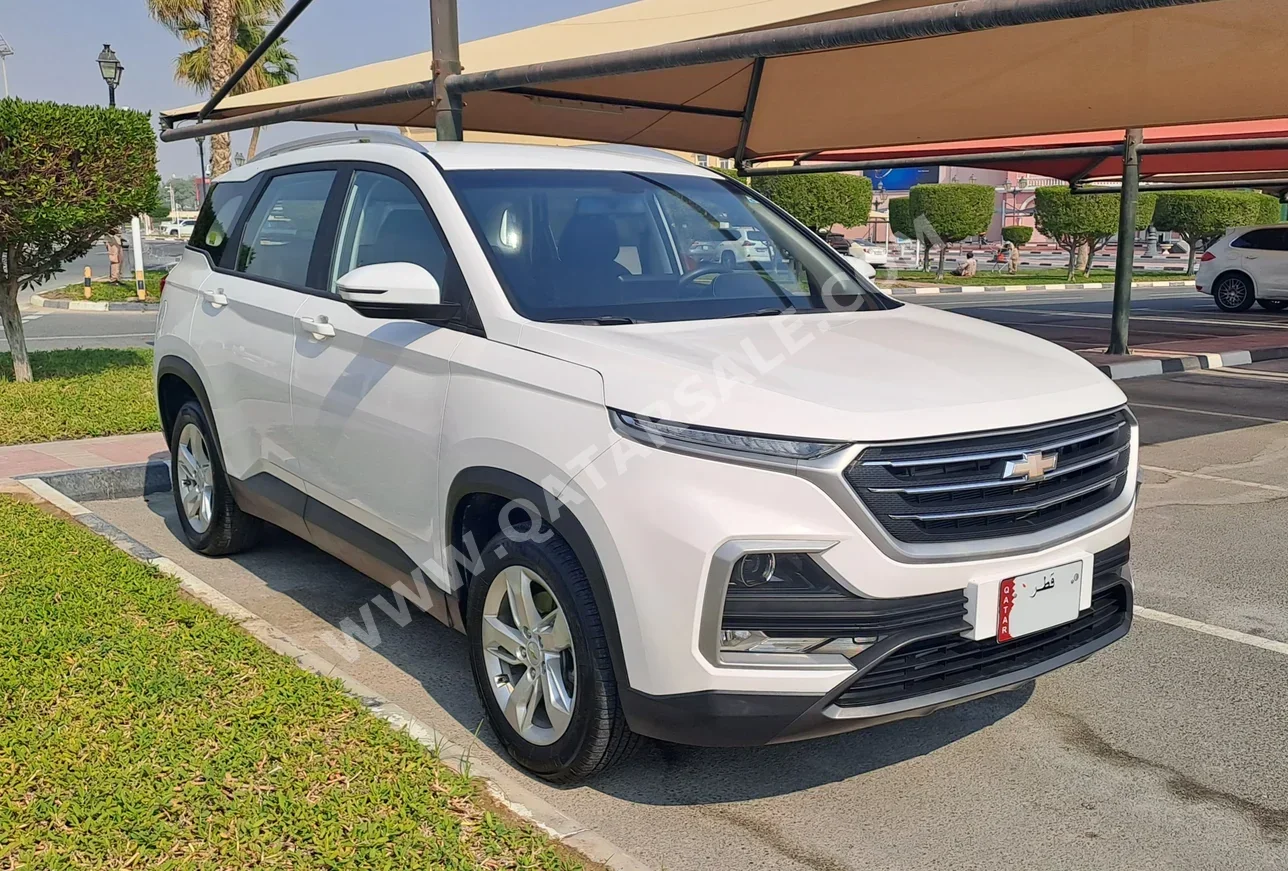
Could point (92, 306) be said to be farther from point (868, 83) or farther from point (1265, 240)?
point (1265, 240)

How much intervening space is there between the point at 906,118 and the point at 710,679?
1061cm

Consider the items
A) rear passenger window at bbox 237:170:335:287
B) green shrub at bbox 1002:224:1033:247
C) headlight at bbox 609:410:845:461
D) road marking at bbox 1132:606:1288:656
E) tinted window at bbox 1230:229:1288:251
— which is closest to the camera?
headlight at bbox 609:410:845:461

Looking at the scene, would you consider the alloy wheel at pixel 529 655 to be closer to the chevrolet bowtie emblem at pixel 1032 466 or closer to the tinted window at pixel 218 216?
the chevrolet bowtie emblem at pixel 1032 466

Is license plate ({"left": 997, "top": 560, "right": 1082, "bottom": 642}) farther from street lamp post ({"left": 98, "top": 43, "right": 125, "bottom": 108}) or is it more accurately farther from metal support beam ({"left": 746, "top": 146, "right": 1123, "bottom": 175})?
street lamp post ({"left": 98, "top": 43, "right": 125, "bottom": 108})

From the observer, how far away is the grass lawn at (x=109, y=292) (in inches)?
896

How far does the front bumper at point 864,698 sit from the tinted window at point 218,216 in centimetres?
A: 345

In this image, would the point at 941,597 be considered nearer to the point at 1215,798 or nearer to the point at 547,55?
the point at 1215,798

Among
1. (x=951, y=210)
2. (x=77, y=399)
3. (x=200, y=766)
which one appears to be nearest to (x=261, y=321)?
(x=200, y=766)

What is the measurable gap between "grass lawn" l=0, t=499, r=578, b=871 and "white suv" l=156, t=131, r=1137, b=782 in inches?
16.6

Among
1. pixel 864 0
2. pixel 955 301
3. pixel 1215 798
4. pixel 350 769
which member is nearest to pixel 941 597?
pixel 1215 798

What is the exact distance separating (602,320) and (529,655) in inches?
40.3

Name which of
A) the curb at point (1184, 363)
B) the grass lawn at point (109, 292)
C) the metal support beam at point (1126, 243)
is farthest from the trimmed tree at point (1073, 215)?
the grass lawn at point (109, 292)

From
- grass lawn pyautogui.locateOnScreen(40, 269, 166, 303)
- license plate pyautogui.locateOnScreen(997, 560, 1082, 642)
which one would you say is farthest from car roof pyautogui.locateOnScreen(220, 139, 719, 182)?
grass lawn pyautogui.locateOnScreen(40, 269, 166, 303)

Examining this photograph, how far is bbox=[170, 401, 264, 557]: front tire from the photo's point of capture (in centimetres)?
532
